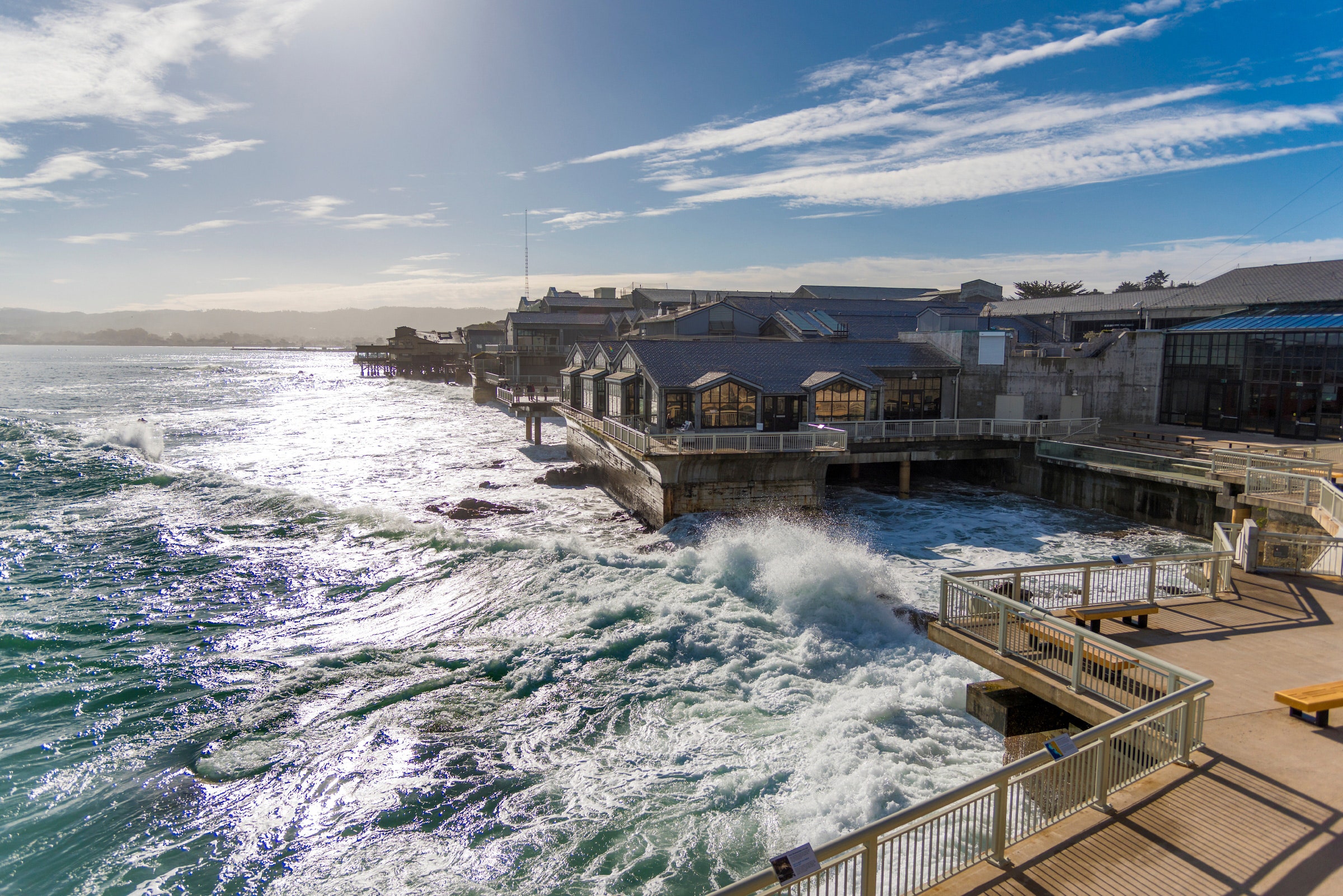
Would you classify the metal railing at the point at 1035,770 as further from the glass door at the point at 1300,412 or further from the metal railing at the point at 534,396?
the metal railing at the point at 534,396

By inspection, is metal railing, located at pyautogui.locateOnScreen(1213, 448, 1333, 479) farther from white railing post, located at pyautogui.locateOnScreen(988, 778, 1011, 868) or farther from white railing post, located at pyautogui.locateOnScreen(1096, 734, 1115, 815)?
white railing post, located at pyautogui.locateOnScreen(988, 778, 1011, 868)

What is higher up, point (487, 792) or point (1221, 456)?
point (1221, 456)

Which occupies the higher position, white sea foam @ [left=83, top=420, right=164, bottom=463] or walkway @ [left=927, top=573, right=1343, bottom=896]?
walkway @ [left=927, top=573, right=1343, bottom=896]

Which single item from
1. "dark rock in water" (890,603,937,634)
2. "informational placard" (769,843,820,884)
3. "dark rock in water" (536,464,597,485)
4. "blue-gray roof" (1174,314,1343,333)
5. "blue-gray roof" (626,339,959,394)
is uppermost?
"blue-gray roof" (1174,314,1343,333)

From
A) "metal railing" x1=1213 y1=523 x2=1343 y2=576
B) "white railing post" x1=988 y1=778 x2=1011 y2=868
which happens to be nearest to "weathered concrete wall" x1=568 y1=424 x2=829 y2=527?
"metal railing" x1=1213 y1=523 x2=1343 y2=576

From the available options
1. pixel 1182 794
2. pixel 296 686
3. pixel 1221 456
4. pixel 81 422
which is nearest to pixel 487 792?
pixel 296 686

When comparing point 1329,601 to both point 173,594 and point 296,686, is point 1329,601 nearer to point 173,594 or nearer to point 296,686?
point 296,686
